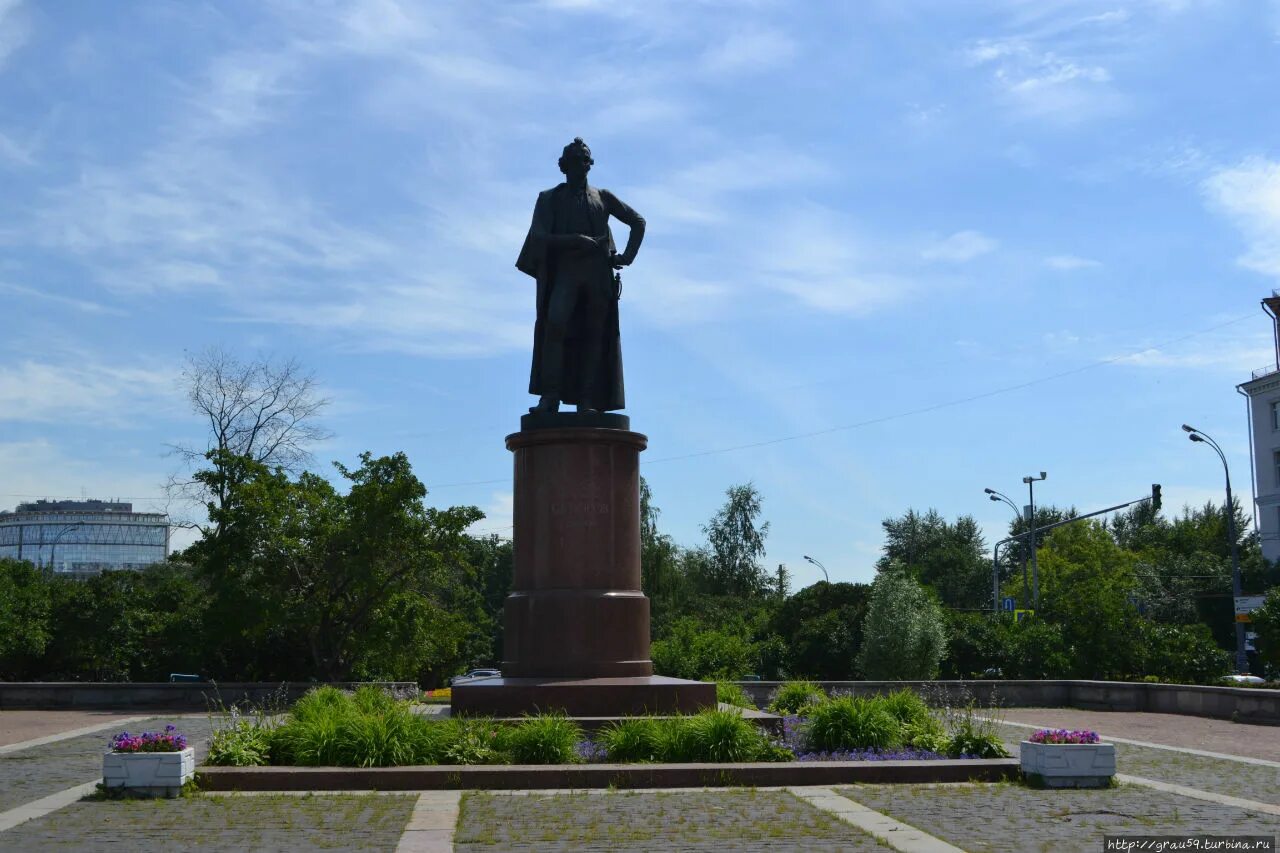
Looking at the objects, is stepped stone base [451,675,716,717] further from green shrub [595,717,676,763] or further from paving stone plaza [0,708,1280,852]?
paving stone plaza [0,708,1280,852]

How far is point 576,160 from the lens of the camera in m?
16.0

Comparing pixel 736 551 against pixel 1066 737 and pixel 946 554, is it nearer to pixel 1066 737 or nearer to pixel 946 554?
pixel 946 554

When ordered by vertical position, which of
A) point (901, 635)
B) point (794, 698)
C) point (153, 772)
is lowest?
point (153, 772)

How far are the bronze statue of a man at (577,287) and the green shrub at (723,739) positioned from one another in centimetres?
506

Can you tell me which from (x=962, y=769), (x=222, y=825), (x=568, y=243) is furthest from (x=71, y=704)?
(x=962, y=769)

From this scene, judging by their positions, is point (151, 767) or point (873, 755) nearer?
point (151, 767)

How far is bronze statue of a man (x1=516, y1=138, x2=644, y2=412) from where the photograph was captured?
15.8 m

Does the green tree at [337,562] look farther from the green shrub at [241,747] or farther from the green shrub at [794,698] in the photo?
the green shrub at [241,747]

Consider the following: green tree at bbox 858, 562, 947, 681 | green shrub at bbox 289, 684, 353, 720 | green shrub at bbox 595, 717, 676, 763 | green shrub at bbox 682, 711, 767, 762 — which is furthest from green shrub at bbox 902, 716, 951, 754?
green tree at bbox 858, 562, 947, 681

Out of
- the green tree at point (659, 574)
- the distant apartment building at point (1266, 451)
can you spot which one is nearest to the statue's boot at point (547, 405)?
the green tree at point (659, 574)

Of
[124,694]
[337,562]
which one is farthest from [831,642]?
[124,694]

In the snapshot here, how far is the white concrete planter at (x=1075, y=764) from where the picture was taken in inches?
433

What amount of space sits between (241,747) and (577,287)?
281 inches

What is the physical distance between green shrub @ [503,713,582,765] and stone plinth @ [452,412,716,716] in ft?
5.00
